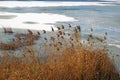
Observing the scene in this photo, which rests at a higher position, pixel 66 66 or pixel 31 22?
pixel 66 66

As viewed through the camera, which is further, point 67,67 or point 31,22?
point 31,22

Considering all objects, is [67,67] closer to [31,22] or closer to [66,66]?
[66,66]

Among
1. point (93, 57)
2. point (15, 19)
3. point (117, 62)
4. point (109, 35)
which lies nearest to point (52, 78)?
point (93, 57)

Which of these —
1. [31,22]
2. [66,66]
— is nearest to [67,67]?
[66,66]

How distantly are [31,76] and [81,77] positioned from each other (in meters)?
1.71

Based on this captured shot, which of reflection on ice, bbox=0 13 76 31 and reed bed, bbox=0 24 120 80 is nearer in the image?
reed bed, bbox=0 24 120 80

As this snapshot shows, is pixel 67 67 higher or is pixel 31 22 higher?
pixel 67 67

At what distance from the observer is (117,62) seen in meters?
14.0

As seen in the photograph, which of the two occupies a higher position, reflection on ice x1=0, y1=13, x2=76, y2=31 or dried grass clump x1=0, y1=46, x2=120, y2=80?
dried grass clump x1=0, y1=46, x2=120, y2=80

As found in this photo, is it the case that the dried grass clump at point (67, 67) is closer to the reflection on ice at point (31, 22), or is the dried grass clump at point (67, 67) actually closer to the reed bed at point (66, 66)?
the reed bed at point (66, 66)

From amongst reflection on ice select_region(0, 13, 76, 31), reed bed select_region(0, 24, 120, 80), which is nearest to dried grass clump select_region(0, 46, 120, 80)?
reed bed select_region(0, 24, 120, 80)

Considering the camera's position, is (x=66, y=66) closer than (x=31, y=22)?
Yes

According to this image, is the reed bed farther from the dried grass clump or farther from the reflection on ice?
the reflection on ice

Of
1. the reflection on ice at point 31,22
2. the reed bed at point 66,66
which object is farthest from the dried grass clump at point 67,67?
the reflection on ice at point 31,22
